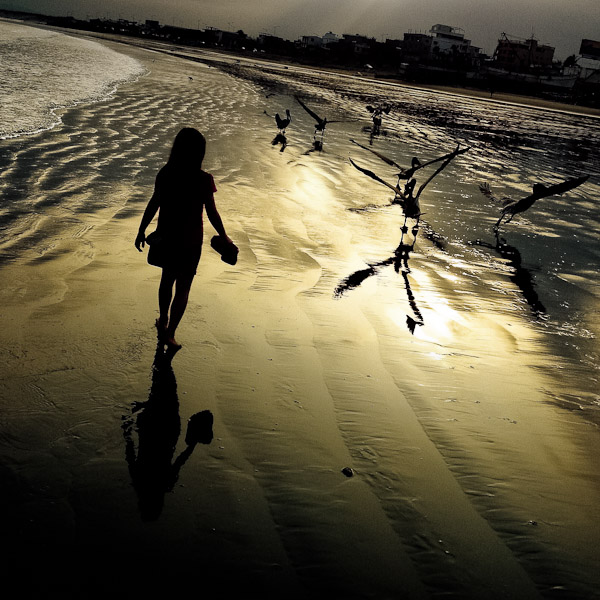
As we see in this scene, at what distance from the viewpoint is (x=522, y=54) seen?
89.4 metres

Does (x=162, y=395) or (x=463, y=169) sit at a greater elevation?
(x=463, y=169)

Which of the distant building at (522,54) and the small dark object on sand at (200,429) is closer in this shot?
the small dark object on sand at (200,429)

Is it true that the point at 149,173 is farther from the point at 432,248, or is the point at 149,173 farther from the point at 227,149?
the point at 432,248

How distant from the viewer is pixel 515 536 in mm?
1813

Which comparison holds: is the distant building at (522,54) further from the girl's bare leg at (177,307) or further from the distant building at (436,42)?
the girl's bare leg at (177,307)

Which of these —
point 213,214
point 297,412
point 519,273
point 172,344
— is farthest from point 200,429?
point 519,273

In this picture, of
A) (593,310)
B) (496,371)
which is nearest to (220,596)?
(496,371)

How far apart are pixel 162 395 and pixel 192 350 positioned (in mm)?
451

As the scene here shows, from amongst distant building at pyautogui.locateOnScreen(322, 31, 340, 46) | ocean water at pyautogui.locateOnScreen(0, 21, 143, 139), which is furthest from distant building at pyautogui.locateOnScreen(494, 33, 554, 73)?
ocean water at pyautogui.locateOnScreen(0, 21, 143, 139)

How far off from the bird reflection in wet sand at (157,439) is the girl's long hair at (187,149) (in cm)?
112

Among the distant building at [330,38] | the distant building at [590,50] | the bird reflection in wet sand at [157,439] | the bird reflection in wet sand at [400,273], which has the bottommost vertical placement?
the bird reflection in wet sand at [157,439]

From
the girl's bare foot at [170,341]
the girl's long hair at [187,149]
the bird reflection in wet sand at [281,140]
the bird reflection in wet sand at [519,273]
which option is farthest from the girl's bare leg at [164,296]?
the bird reflection in wet sand at [281,140]

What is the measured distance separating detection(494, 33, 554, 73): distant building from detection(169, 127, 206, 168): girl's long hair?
93087 millimetres

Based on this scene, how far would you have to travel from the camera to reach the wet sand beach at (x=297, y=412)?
1.65 meters
